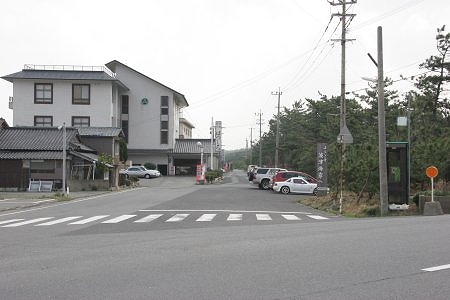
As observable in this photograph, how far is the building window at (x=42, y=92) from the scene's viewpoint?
6688 cm

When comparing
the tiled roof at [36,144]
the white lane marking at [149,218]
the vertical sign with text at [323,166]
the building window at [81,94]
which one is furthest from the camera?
the building window at [81,94]

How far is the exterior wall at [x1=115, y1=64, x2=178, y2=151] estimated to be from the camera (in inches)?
2982

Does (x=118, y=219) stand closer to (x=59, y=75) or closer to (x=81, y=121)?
(x=81, y=121)

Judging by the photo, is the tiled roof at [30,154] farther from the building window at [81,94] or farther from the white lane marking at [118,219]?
the white lane marking at [118,219]

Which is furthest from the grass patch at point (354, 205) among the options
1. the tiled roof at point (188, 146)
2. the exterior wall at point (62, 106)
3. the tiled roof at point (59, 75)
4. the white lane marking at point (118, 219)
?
the tiled roof at point (188, 146)

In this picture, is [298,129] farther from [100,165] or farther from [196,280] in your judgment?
[196,280]

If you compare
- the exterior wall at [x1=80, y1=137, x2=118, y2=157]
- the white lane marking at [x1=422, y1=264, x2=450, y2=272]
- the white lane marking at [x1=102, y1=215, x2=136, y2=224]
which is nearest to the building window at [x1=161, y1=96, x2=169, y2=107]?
the exterior wall at [x1=80, y1=137, x2=118, y2=157]

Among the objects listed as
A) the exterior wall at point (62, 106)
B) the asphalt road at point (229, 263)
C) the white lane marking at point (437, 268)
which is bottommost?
the asphalt road at point (229, 263)

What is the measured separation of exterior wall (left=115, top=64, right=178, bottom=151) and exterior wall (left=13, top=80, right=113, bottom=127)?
913cm

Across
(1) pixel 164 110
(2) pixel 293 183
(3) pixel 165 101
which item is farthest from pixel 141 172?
(2) pixel 293 183

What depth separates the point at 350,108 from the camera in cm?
5072

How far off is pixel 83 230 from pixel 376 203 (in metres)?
15.0

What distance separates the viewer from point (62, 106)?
66.5 m

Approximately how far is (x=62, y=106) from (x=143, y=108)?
42.2 feet
